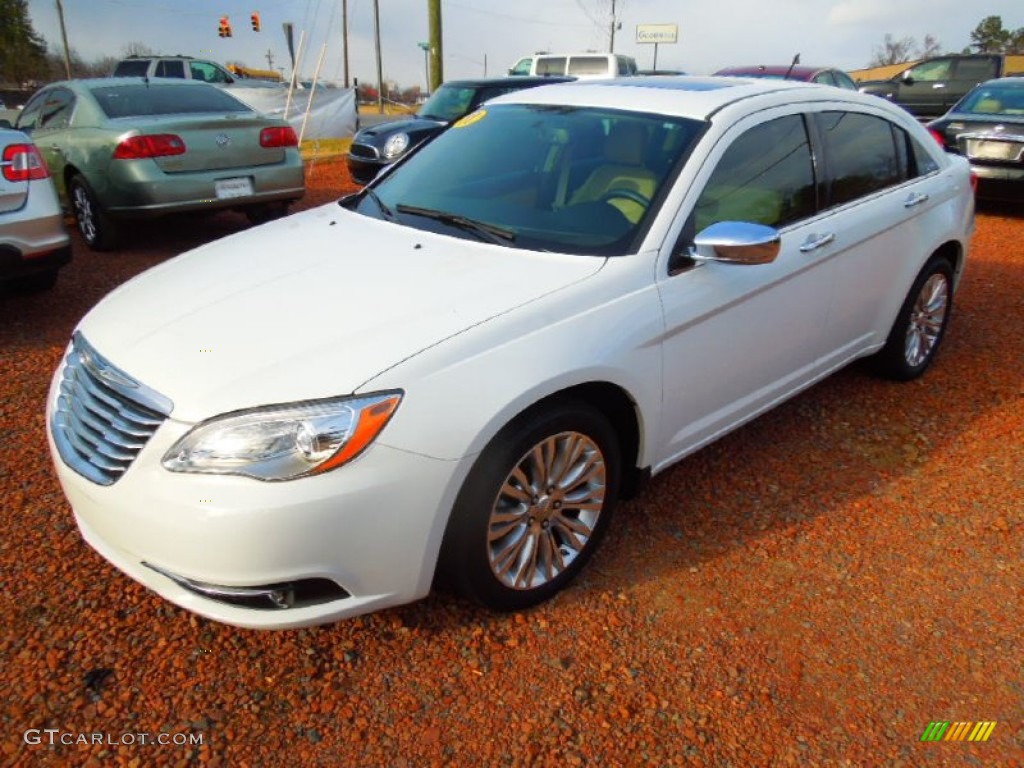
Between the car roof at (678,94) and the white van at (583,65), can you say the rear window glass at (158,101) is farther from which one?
the white van at (583,65)

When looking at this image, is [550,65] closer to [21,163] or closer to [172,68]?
[172,68]

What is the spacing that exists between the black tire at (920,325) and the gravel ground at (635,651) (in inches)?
36.0

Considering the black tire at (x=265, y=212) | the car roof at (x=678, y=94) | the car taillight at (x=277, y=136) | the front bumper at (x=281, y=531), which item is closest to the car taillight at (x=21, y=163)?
the car taillight at (x=277, y=136)

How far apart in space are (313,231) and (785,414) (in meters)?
2.55

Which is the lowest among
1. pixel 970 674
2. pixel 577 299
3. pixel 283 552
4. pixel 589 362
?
pixel 970 674

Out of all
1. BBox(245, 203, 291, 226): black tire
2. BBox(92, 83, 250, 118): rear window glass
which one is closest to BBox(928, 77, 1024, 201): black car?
BBox(245, 203, 291, 226): black tire

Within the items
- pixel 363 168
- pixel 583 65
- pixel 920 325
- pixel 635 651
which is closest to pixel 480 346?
pixel 635 651

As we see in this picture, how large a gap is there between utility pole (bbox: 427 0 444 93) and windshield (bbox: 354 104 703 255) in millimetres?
14469

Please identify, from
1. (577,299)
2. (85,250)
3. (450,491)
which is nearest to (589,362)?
(577,299)

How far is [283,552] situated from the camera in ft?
6.69

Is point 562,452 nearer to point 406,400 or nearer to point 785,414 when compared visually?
point 406,400

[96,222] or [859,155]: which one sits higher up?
[859,155]

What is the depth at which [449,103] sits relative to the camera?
35.8 ft

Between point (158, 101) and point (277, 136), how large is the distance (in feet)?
3.73
